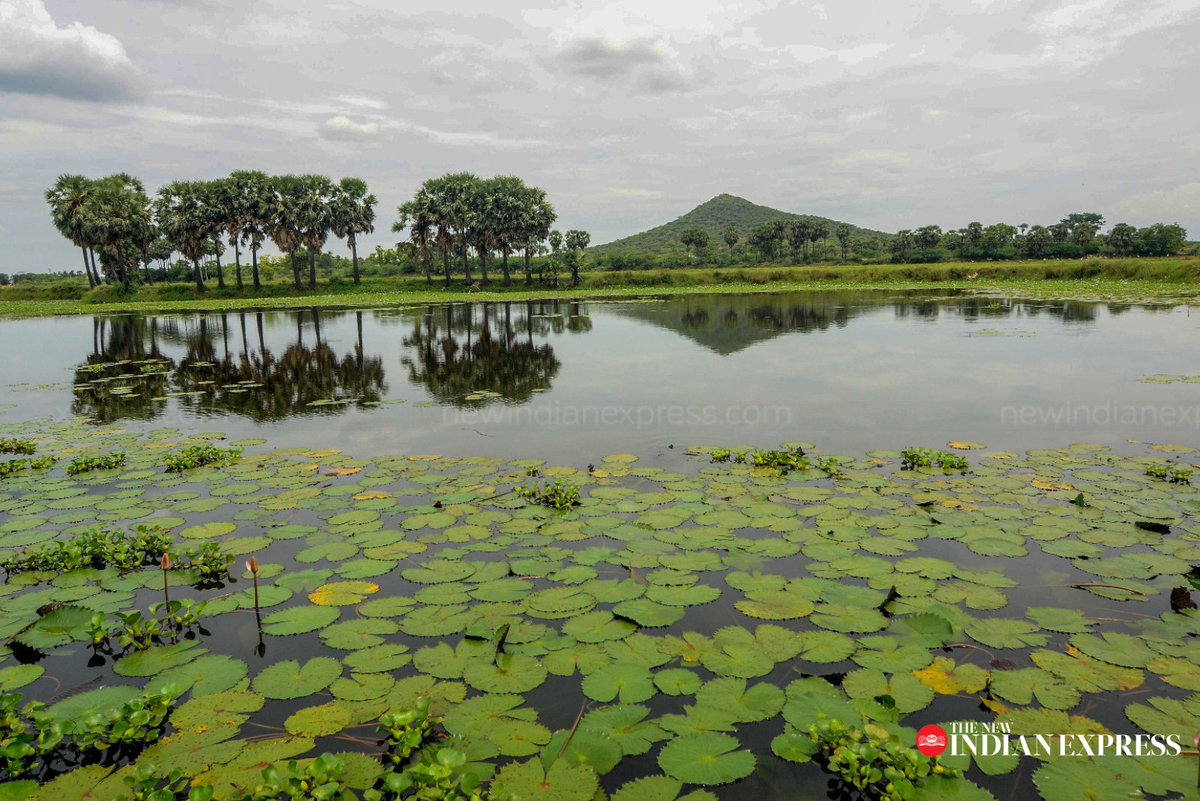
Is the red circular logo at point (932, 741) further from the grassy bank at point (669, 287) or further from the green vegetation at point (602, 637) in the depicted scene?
the grassy bank at point (669, 287)

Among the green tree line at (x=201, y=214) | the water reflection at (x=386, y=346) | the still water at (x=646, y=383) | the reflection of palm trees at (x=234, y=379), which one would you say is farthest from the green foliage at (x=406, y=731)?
the green tree line at (x=201, y=214)

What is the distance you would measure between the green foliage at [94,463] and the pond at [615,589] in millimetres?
77

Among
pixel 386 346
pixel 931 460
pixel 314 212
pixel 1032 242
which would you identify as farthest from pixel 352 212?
pixel 1032 242

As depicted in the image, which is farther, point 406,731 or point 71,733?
point 71,733

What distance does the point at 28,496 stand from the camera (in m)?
9.05

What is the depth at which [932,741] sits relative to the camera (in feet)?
12.9

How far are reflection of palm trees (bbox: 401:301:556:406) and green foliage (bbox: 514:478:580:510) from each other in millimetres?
6550

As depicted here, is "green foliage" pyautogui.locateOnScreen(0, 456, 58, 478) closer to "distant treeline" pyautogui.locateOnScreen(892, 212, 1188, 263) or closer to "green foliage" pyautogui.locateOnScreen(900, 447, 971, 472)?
"green foliage" pyautogui.locateOnScreen(900, 447, 971, 472)

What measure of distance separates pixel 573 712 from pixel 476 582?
7.11ft

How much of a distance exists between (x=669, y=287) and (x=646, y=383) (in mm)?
60826

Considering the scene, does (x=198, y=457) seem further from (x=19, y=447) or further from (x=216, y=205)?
(x=216, y=205)

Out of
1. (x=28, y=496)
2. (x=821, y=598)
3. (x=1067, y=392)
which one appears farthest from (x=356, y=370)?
(x=1067, y=392)

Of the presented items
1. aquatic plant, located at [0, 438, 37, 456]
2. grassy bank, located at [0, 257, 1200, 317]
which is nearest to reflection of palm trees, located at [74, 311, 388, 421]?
aquatic plant, located at [0, 438, 37, 456]

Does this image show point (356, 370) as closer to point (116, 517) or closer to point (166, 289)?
point (116, 517)
